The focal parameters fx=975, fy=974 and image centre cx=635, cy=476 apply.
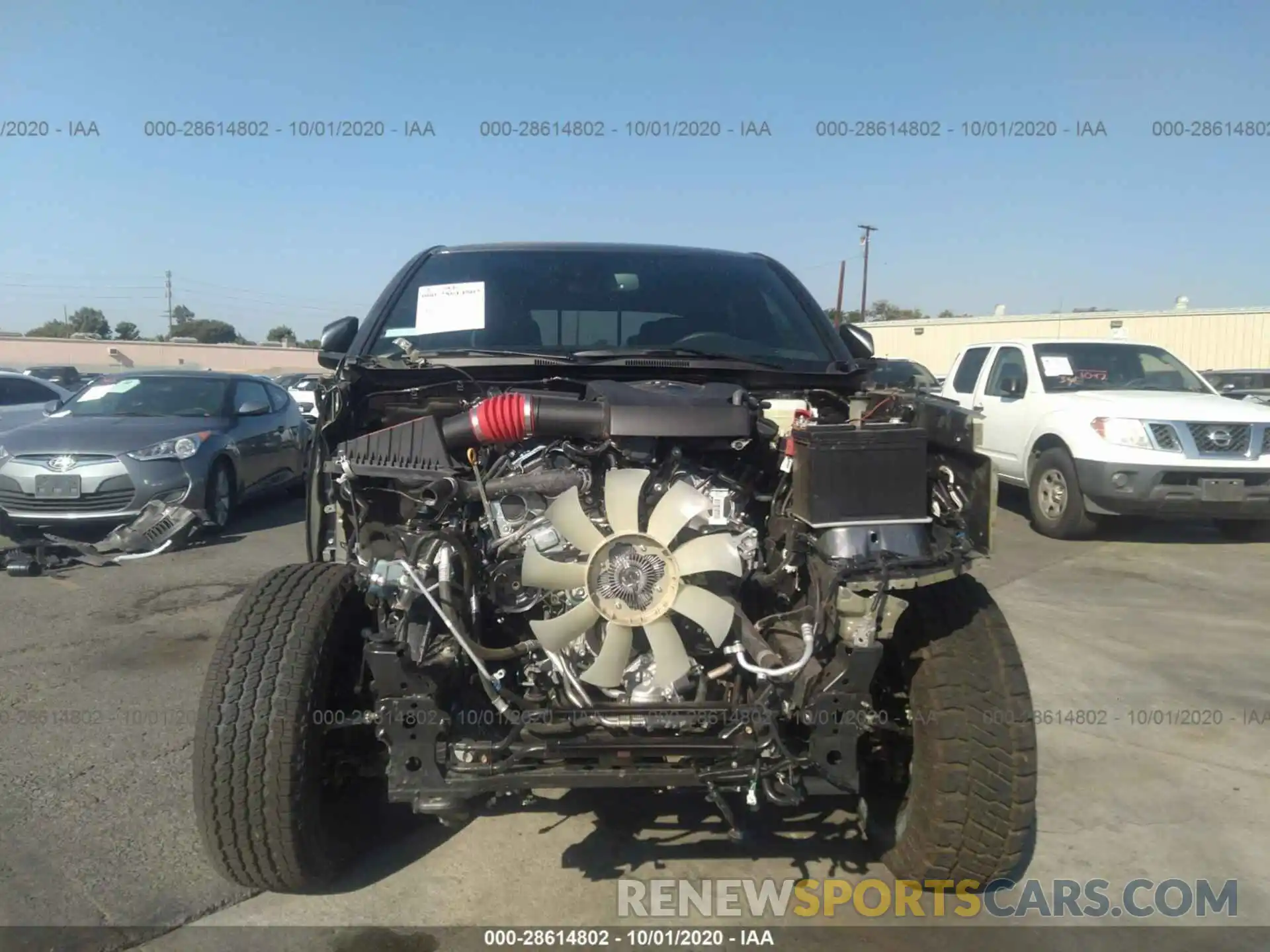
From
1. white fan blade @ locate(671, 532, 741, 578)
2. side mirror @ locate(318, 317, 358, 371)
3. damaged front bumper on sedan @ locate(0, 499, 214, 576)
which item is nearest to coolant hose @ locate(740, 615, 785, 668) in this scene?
white fan blade @ locate(671, 532, 741, 578)

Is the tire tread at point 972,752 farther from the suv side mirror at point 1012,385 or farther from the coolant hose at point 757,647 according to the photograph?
the suv side mirror at point 1012,385

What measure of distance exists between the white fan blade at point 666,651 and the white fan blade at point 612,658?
0.20 ft

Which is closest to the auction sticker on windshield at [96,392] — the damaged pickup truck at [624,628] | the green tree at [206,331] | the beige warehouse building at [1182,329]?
the damaged pickup truck at [624,628]

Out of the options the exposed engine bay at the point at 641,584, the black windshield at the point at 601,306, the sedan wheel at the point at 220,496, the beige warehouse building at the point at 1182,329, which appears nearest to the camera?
the exposed engine bay at the point at 641,584

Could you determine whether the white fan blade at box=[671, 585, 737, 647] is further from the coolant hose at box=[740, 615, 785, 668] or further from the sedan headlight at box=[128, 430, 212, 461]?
the sedan headlight at box=[128, 430, 212, 461]

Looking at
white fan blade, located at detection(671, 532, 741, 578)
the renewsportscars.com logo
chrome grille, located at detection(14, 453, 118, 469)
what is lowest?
the renewsportscars.com logo

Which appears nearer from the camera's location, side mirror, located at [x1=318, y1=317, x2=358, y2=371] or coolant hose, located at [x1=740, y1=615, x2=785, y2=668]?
coolant hose, located at [x1=740, y1=615, x2=785, y2=668]

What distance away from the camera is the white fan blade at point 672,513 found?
2510mm

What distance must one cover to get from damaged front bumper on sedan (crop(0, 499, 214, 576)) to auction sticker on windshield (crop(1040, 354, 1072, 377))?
758 cm

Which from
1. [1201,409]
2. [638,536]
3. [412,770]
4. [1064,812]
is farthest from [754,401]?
[1201,409]

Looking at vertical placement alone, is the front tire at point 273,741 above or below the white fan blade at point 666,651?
below

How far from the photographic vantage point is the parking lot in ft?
9.21

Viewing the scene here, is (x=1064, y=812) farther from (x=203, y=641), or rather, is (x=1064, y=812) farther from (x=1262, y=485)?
(x=1262, y=485)

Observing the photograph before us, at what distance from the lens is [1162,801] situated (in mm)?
3551
